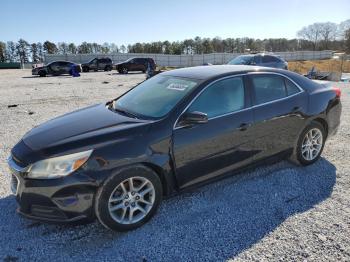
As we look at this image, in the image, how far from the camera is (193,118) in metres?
3.26

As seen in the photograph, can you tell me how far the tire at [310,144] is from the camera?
14.6ft

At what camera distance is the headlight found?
2801 millimetres

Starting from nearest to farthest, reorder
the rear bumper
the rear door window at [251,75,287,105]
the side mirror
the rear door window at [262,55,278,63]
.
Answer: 1. the side mirror
2. the rear door window at [251,75,287,105]
3. the rear bumper
4. the rear door window at [262,55,278,63]

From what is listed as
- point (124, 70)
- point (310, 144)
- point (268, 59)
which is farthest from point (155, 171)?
point (124, 70)

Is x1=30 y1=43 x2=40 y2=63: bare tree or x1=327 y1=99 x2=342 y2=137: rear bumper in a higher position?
x1=30 y1=43 x2=40 y2=63: bare tree

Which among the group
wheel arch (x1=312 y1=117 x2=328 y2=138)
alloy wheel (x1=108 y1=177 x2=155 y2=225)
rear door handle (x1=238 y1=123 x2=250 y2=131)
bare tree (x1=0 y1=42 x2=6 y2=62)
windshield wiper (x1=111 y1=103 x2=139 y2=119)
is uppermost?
bare tree (x1=0 y1=42 x2=6 y2=62)

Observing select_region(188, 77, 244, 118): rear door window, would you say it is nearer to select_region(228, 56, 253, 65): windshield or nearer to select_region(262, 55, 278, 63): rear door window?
select_region(228, 56, 253, 65): windshield

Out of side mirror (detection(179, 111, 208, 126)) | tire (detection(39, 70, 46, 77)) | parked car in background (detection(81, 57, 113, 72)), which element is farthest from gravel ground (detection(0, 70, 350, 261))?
parked car in background (detection(81, 57, 113, 72))

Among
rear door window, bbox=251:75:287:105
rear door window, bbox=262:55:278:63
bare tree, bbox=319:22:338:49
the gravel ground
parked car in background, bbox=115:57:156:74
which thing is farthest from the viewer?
bare tree, bbox=319:22:338:49

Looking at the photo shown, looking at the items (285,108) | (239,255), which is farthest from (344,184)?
(239,255)

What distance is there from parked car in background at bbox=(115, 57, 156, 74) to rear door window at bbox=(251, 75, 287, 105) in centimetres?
2488

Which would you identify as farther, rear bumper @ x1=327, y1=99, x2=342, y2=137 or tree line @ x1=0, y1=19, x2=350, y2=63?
tree line @ x1=0, y1=19, x2=350, y2=63

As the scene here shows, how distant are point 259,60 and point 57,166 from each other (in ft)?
47.2

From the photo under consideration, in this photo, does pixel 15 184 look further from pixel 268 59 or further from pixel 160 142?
pixel 268 59
